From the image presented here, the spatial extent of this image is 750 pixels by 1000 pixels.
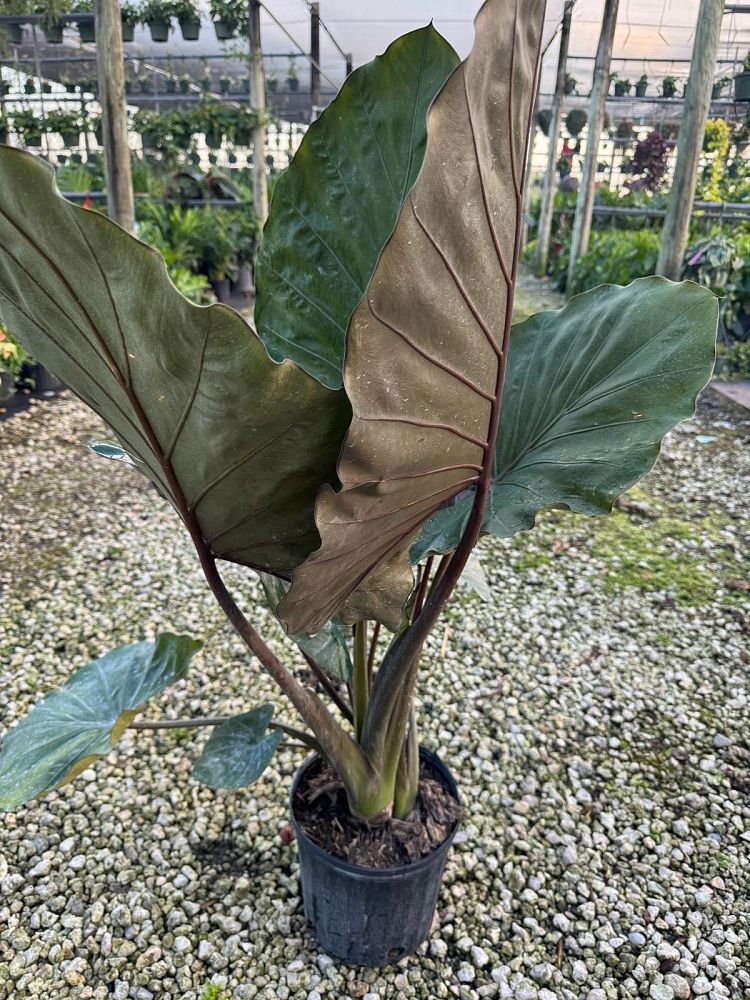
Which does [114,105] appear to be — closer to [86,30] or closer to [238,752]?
[238,752]

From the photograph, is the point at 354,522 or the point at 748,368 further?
the point at 748,368

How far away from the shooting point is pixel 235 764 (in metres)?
1.14

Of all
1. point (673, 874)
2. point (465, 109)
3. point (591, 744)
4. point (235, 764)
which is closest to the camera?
point (465, 109)

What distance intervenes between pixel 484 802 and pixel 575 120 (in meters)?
12.5

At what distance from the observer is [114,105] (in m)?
3.04

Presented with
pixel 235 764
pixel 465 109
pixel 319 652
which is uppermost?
pixel 465 109

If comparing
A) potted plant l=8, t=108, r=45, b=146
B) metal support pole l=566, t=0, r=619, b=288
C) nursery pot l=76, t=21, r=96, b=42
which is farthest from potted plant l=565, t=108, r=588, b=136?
potted plant l=8, t=108, r=45, b=146

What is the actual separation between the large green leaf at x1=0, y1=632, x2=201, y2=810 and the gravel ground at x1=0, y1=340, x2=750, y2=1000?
485mm

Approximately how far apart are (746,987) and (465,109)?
60.6 inches

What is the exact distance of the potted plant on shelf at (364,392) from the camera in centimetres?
51

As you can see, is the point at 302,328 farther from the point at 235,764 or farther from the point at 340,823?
the point at 340,823

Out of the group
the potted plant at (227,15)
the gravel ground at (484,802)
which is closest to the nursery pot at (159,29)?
the potted plant at (227,15)

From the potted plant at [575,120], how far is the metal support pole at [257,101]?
269 inches

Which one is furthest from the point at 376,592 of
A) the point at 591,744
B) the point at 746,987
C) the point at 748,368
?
the point at 748,368
